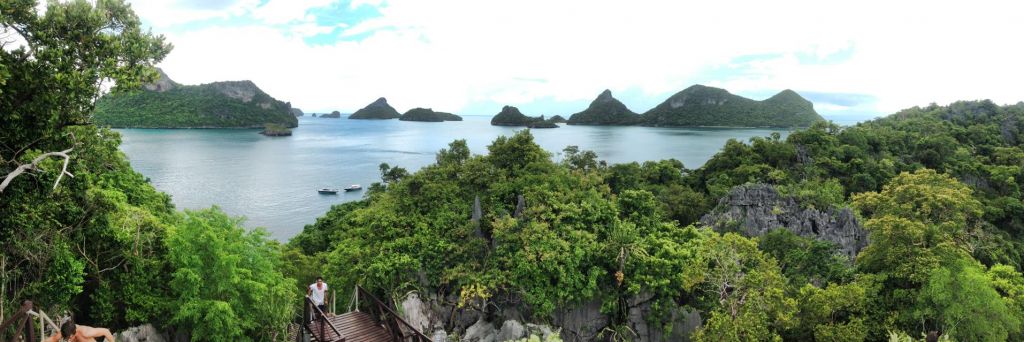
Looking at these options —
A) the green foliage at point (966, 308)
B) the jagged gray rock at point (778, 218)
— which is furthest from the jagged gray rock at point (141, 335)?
the jagged gray rock at point (778, 218)

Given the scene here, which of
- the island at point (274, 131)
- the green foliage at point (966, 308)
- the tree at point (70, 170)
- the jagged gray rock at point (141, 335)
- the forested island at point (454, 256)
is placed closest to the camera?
the tree at point (70, 170)

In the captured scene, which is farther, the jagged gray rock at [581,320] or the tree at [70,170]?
the jagged gray rock at [581,320]

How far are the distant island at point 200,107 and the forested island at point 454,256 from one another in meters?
128

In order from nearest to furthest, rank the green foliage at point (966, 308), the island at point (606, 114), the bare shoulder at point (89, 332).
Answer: the bare shoulder at point (89, 332)
the green foliage at point (966, 308)
the island at point (606, 114)

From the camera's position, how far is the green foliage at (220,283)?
11.6 m

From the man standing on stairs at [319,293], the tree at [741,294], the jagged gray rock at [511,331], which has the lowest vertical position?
the jagged gray rock at [511,331]

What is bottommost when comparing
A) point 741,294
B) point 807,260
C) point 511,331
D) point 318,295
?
point 511,331

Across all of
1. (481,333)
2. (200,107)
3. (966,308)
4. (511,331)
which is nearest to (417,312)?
(481,333)

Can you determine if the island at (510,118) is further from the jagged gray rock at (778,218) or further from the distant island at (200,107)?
the jagged gray rock at (778,218)

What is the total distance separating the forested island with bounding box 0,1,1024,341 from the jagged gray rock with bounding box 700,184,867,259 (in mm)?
2192

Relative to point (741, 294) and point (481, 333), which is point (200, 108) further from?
point (741, 294)

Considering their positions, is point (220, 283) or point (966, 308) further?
point (966, 308)

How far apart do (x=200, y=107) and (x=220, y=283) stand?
154517 mm

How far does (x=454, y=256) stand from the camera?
54.3ft
